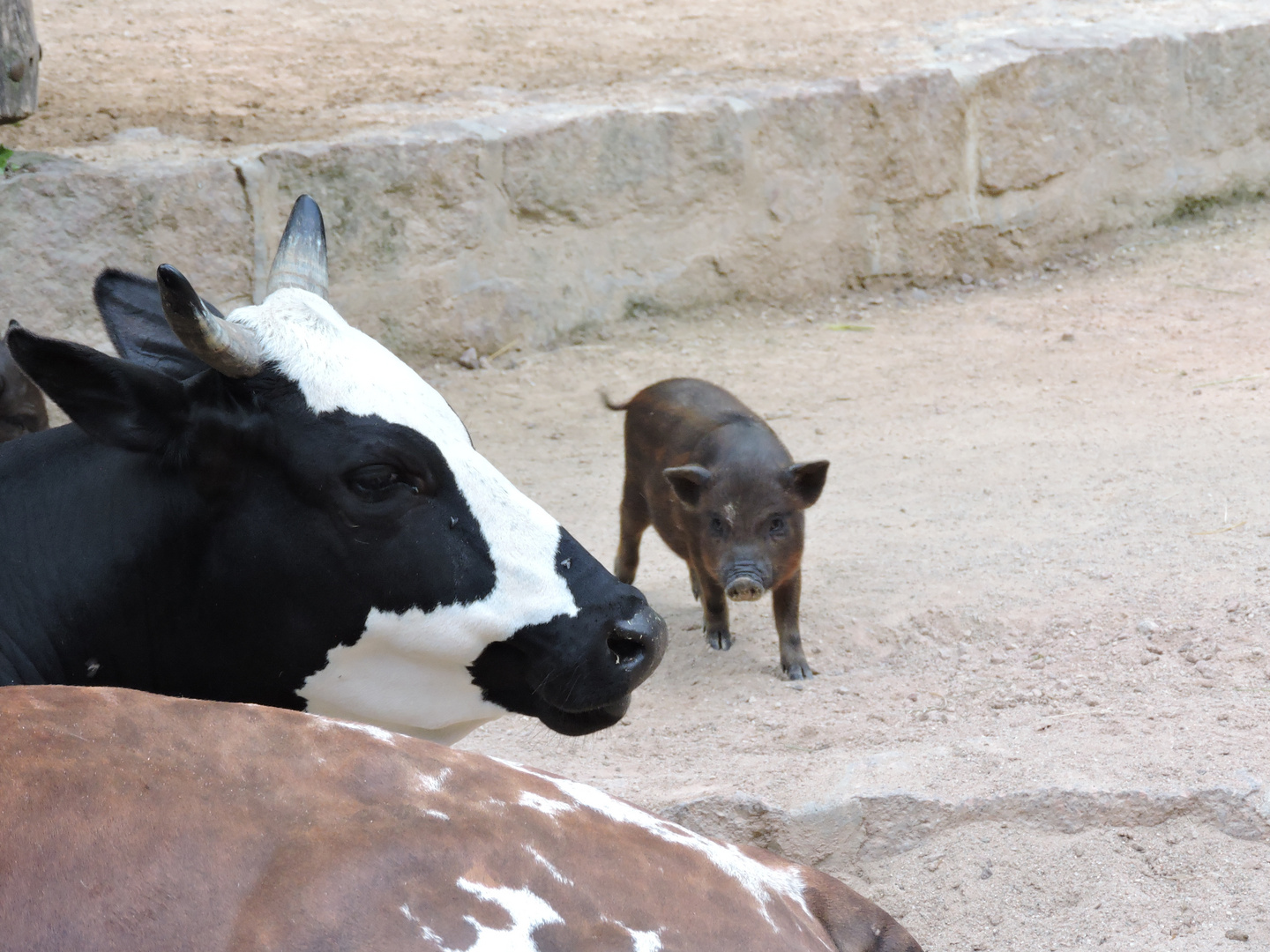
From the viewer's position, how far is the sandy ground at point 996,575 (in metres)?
2.95

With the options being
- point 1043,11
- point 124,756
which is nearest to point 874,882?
point 124,756

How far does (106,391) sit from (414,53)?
24.4 ft

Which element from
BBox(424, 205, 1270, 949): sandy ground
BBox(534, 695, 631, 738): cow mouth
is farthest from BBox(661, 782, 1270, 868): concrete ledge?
BBox(534, 695, 631, 738): cow mouth

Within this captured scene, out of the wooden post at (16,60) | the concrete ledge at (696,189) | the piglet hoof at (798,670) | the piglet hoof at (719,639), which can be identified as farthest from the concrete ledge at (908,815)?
the concrete ledge at (696,189)

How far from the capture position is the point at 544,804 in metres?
1.82

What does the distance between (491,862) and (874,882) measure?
1.55m

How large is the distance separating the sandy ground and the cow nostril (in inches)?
31.0

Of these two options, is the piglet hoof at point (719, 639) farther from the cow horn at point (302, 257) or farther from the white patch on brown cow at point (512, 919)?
the white patch on brown cow at point (512, 919)

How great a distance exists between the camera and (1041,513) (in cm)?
560

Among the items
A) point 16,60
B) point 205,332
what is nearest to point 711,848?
point 205,332

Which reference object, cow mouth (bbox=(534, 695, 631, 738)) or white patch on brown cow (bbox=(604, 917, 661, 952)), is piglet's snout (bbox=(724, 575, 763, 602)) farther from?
white patch on brown cow (bbox=(604, 917, 661, 952))

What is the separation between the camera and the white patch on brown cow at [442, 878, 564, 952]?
156 cm

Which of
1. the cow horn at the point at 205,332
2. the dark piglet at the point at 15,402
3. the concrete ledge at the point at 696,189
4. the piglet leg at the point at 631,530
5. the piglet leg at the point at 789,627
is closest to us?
the cow horn at the point at 205,332

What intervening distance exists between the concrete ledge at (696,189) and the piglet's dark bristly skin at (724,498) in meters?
2.53
